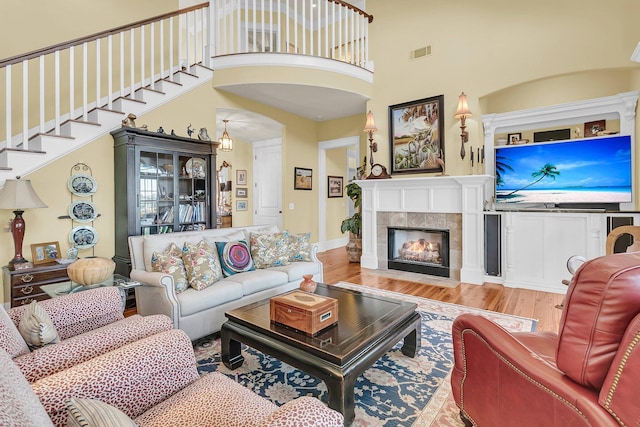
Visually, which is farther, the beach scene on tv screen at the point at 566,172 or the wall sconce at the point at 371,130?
the wall sconce at the point at 371,130

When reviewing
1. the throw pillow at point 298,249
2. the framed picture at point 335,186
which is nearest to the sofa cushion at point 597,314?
the throw pillow at point 298,249

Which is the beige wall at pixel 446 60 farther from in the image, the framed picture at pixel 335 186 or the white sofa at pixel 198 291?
the framed picture at pixel 335 186

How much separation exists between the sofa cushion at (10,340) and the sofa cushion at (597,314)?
194cm

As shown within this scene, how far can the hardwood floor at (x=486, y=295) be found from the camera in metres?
3.20

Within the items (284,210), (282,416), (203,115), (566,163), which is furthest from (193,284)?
(566,163)

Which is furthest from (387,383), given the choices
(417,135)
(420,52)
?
(420,52)

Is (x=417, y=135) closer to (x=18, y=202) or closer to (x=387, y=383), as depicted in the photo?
(x=387, y=383)

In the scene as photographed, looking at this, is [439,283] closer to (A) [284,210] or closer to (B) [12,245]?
(A) [284,210]

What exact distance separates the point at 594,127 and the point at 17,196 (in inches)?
250

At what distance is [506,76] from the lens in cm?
419

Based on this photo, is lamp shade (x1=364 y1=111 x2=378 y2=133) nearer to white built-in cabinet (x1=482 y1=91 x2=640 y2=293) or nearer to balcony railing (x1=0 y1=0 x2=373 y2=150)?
balcony railing (x1=0 y1=0 x2=373 y2=150)

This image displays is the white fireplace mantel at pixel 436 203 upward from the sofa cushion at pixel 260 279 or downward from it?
upward

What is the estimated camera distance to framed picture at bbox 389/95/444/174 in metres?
4.66

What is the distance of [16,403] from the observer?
1.92 ft
